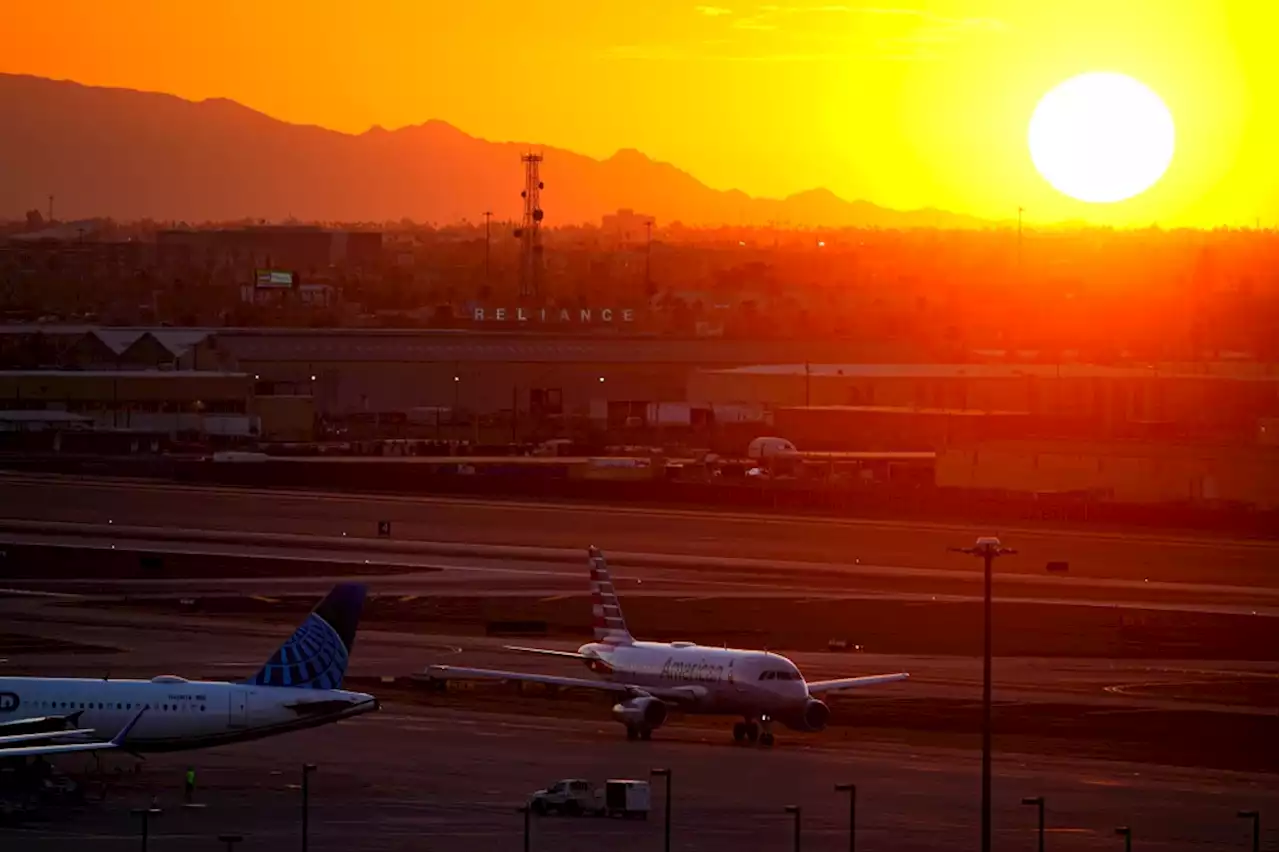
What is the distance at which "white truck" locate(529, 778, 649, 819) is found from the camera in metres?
38.9

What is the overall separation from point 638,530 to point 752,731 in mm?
41988

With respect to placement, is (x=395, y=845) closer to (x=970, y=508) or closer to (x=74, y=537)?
(x=74, y=537)

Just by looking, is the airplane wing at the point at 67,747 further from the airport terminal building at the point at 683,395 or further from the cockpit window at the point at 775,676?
the airport terminal building at the point at 683,395

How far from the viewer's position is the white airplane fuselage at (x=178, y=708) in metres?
42.4

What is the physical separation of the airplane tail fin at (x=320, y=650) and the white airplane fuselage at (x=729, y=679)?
8130 millimetres

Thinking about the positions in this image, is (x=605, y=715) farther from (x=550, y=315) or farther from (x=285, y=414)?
(x=550, y=315)

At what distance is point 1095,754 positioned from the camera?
46.9 metres

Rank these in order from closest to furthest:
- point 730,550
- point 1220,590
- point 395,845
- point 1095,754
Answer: point 395,845 → point 1095,754 → point 1220,590 → point 730,550

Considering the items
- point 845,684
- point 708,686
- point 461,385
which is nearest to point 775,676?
point 708,686

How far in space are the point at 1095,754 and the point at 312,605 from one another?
2949cm

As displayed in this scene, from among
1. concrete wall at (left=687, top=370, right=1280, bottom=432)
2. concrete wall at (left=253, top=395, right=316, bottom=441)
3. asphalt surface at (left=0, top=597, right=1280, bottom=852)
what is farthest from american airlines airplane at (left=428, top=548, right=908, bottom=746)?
concrete wall at (left=253, top=395, right=316, bottom=441)

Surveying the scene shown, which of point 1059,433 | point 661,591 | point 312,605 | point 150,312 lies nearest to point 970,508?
point 1059,433

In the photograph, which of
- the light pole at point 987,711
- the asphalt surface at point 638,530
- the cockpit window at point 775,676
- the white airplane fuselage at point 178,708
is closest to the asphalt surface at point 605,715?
the asphalt surface at point 638,530

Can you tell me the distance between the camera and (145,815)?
1372 inches
